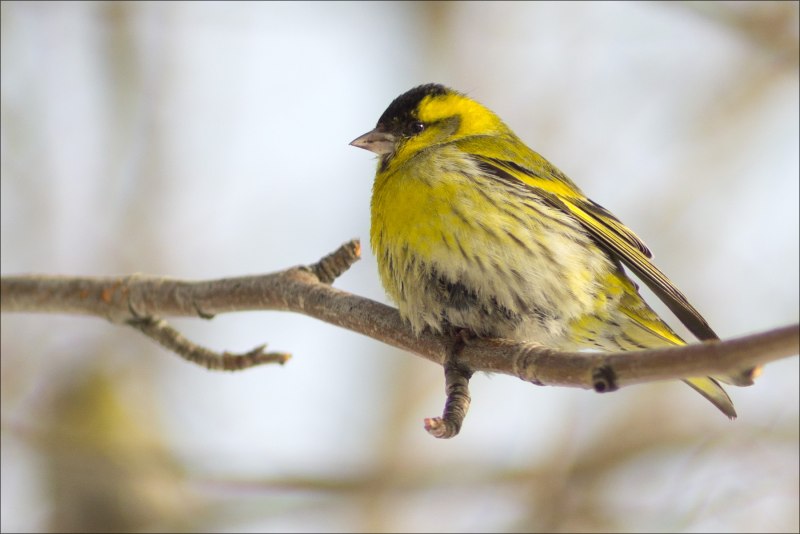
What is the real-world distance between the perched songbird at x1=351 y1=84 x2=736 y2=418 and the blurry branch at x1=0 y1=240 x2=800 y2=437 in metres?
0.21

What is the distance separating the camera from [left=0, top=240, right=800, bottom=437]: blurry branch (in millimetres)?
2445

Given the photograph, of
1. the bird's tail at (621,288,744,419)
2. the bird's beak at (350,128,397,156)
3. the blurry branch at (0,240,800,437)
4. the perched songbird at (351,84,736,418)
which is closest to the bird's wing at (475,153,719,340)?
the perched songbird at (351,84,736,418)

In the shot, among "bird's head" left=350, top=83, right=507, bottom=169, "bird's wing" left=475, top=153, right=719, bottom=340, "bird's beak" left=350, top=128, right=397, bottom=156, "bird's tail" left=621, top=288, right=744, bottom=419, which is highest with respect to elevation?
"bird's head" left=350, top=83, right=507, bottom=169

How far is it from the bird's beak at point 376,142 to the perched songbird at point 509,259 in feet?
0.70

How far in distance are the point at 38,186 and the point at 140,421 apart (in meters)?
2.22

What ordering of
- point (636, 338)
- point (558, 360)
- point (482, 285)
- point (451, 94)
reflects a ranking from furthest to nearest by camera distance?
point (451, 94) → point (636, 338) → point (482, 285) → point (558, 360)

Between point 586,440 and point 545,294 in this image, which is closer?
point 545,294

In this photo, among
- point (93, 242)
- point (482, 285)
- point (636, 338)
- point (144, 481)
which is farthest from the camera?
point (93, 242)

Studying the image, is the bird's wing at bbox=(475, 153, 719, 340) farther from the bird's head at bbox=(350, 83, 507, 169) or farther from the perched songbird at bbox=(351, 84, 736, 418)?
the bird's head at bbox=(350, 83, 507, 169)

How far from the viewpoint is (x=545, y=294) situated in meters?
4.25

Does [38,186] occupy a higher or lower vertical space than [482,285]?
higher

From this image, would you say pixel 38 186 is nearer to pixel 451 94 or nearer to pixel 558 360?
pixel 451 94

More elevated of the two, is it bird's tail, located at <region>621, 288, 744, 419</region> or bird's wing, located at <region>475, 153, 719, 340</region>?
bird's wing, located at <region>475, 153, 719, 340</region>

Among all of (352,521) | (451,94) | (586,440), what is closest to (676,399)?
(586,440)
